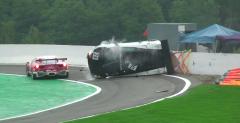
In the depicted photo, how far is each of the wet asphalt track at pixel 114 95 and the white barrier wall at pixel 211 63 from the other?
1.99 meters

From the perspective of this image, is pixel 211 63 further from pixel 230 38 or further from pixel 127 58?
pixel 230 38

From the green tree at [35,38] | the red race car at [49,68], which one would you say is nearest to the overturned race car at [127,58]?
the red race car at [49,68]

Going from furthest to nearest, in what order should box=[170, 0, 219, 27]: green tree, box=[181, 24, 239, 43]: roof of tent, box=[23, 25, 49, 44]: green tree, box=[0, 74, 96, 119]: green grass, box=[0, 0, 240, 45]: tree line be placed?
1. box=[170, 0, 219, 27]: green tree
2. box=[0, 0, 240, 45]: tree line
3. box=[23, 25, 49, 44]: green tree
4. box=[181, 24, 239, 43]: roof of tent
5. box=[0, 74, 96, 119]: green grass

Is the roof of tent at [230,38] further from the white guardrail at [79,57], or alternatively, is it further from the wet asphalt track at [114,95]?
the wet asphalt track at [114,95]

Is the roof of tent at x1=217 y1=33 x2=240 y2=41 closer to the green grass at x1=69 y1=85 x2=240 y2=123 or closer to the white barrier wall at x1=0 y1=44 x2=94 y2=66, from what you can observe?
the white barrier wall at x1=0 y1=44 x2=94 y2=66

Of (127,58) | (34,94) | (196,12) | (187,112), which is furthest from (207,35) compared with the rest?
(196,12)

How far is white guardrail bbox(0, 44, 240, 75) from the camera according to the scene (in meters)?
33.1

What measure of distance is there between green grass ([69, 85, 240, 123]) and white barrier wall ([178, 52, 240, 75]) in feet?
35.4

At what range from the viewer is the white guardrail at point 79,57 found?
108 ft

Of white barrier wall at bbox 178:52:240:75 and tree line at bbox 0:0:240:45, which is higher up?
tree line at bbox 0:0:240:45

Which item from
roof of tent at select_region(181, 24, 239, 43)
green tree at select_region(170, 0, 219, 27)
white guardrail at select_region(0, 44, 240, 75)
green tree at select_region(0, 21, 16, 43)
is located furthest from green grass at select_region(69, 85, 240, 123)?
green tree at select_region(170, 0, 219, 27)

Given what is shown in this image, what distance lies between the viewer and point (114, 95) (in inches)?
1020

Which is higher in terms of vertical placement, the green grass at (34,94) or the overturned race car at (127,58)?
the overturned race car at (127,58)

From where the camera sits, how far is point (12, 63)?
48.4 metres
